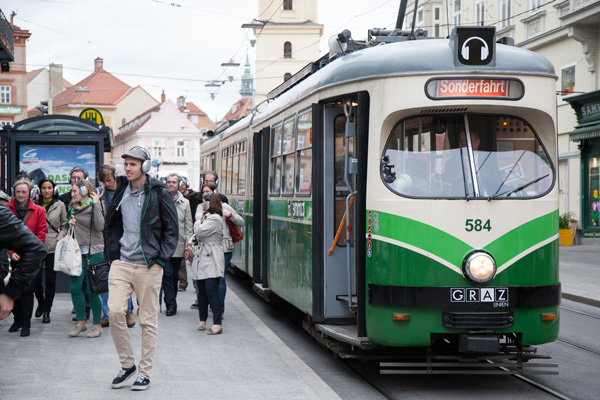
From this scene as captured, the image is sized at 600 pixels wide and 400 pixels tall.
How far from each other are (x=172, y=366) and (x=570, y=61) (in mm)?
22012

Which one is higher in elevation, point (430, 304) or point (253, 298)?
point (430, 304)

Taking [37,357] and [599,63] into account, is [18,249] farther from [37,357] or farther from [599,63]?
[599,63]

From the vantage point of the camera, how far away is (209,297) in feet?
33.7

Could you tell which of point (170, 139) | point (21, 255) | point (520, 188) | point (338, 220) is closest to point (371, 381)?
point (338, 220)

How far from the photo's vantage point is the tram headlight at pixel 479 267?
7055 millimetres

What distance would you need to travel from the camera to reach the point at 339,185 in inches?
337

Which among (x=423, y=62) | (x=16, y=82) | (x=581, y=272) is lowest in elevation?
(x=581, y=272)

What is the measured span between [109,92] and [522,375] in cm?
10161

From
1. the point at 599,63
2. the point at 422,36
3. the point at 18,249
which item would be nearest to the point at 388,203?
the point at 422,36

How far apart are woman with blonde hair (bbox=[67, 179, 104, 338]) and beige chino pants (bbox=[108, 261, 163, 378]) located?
2587 mm

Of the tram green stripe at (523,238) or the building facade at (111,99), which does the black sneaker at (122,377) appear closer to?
the tram green stripe at (523,238)

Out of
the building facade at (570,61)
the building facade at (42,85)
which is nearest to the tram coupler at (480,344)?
the building facade at (570,61)

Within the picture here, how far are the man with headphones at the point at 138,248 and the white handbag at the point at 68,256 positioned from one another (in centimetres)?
238

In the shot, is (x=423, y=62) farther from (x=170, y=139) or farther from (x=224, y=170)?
(x=170, y=139)
